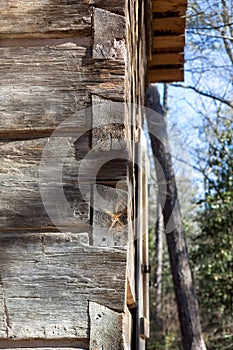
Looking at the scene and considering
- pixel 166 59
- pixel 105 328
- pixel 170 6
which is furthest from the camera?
pixel 166 59

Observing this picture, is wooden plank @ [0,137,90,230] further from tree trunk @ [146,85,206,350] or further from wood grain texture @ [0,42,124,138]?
tree trunk @ [146,85,206,350]

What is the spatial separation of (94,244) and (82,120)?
0.36 m

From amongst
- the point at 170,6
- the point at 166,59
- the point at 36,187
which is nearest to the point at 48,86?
the point at 36,187

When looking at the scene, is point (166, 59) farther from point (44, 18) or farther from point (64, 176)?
point (64, 176)

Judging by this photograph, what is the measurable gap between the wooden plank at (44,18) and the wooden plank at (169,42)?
8.27 feet

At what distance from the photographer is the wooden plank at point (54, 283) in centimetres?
159

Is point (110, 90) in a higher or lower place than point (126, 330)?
higher

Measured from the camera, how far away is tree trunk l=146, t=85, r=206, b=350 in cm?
794

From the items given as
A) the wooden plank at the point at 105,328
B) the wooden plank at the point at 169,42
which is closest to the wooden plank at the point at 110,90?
the wooden plank at the point at 105,328

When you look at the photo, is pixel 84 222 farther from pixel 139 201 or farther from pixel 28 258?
pixel 139 201

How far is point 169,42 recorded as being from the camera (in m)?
4.38

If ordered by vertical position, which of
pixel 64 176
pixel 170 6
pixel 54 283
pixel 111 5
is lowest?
pixel 54 283

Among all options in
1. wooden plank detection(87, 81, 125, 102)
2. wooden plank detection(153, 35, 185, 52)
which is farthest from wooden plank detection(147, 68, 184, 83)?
wooden plank detection(87, 81, 125, 102)

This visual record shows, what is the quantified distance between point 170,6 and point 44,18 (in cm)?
228
